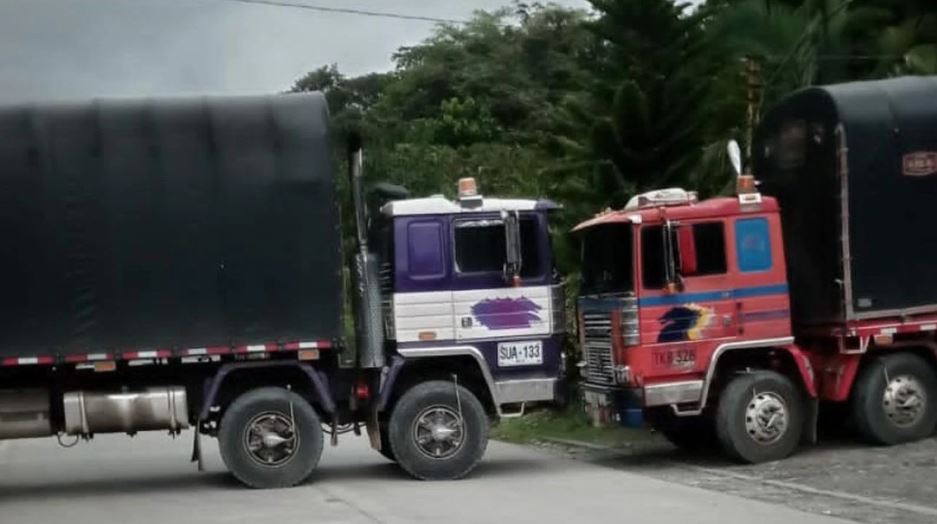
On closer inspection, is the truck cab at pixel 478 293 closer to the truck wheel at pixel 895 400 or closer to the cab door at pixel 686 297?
the cab door at pixel 686 297

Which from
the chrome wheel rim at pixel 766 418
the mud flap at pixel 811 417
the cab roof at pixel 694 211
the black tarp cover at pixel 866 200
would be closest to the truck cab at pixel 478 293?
the cab roof at pixel 694 211

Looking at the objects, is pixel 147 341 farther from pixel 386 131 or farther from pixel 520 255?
pixel 386 131

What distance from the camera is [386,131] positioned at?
51.2 metres

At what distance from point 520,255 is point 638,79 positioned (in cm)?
699

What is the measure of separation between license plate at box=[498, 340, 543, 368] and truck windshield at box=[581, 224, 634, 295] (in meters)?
1.12

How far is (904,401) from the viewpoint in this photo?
16734mm

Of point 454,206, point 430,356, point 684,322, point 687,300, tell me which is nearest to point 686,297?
point 687,300

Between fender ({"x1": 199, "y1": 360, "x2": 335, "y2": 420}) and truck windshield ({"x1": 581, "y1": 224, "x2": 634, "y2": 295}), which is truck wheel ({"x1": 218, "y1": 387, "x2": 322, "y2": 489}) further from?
truck windshield ({"x1": 581, "y1": 224, "x2": 634, "y2": 295})

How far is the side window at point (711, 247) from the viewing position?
53.4 ft

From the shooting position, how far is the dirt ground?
13172mm

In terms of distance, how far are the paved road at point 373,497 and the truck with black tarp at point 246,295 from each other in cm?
60

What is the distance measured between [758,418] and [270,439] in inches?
Result: 205

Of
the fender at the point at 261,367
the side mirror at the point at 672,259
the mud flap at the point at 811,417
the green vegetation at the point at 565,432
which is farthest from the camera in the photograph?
the green vegetation at the point at 565,432

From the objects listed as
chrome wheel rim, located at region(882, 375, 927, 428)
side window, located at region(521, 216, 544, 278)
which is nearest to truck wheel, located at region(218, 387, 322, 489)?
side window, located at region(521, 216, 544, 278)
